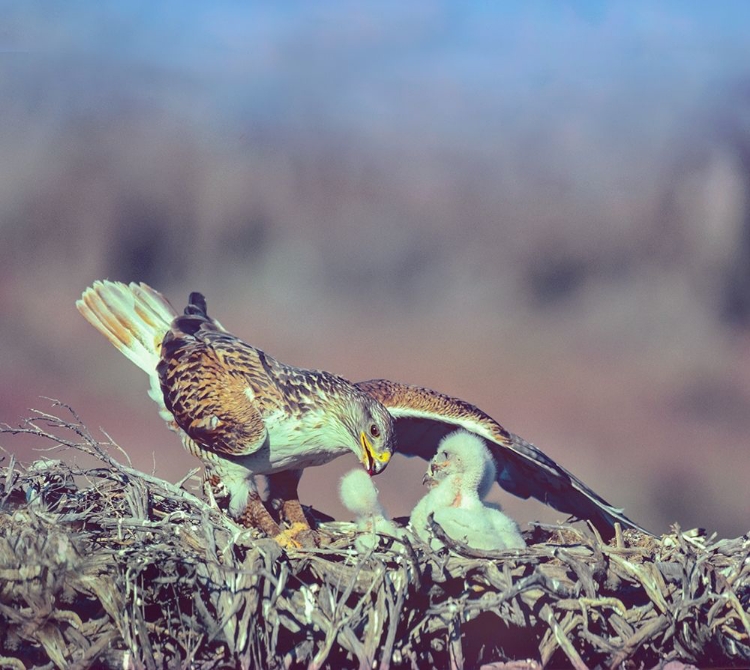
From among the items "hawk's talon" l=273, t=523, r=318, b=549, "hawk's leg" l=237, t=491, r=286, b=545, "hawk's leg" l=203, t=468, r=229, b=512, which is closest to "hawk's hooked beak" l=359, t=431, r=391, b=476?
"hawk's talon" l=273, t=523, r=318, b=549

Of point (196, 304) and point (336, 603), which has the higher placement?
point (196, 304)

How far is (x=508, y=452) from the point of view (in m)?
3.99

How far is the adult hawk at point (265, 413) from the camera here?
362cm

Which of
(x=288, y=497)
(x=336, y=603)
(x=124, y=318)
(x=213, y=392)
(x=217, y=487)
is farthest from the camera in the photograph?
(x=124, y=318)

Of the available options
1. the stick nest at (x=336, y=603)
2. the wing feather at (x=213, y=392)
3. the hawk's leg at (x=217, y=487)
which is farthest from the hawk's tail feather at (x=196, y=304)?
the stick nest at (x=336, y=603)

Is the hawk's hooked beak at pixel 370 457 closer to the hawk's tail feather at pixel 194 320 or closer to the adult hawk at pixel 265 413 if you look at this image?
the adult hawk at pixel 265 413

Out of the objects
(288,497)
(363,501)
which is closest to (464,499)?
(363,501)

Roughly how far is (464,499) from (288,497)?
78cm

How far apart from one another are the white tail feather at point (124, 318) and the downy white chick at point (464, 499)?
50.3 inches

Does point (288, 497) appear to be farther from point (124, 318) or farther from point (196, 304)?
point (124, 318)

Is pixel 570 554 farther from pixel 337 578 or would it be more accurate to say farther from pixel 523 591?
pixel 337 578

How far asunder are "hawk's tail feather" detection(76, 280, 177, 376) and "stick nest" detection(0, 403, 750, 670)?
125 cm

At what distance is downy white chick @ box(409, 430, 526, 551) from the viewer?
331cm

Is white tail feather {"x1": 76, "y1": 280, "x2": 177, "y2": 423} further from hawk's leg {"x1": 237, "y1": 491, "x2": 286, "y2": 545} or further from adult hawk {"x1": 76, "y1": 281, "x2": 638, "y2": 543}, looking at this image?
hawk's leg {"x1": 237, "y1": 491, "x2": 286, "y2": 545}
